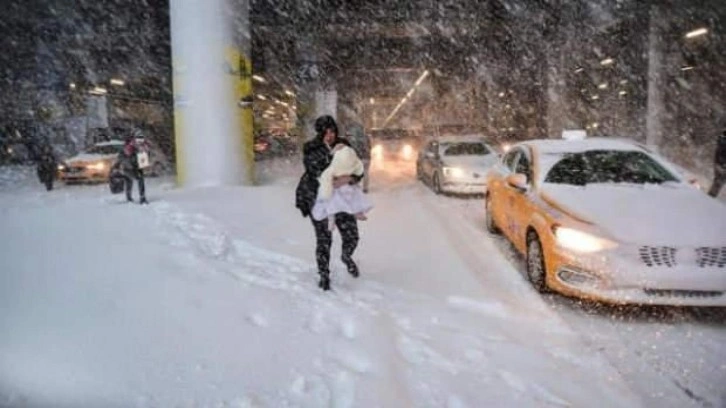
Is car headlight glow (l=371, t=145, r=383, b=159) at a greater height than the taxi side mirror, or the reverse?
car headlight glow (l=371, t=145, r=383, b=159)

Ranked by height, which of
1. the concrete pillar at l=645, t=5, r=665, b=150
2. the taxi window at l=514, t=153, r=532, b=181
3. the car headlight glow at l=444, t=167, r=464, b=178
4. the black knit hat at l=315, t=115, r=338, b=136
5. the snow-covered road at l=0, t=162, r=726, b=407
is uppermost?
the concrete pillar at l=645, t=5, r=665, b=150

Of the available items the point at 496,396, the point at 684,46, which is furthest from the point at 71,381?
the point at 684,46

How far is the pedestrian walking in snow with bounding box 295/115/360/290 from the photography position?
17.8 feet

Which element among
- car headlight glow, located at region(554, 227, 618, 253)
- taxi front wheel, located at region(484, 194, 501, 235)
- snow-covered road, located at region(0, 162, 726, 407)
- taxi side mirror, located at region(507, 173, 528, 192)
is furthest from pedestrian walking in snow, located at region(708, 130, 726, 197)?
car headlight glow, located at region(554, 227, 618, 253)

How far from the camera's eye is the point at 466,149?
14375 millimetres

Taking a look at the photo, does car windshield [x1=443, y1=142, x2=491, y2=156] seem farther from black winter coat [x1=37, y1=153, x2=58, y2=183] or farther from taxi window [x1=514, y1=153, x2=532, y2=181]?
black winter coat [x1=37, y1=153, x2=58, y2=183]

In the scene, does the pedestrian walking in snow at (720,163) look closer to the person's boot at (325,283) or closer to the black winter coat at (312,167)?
the black winter coat at (312,167)

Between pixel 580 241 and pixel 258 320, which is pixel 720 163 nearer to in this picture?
pixel 580 241

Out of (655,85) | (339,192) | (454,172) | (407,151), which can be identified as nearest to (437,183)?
(454,172)

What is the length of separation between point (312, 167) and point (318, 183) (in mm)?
160

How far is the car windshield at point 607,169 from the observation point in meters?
6.50

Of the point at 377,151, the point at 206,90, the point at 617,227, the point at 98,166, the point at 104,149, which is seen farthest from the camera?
the point at 377,151

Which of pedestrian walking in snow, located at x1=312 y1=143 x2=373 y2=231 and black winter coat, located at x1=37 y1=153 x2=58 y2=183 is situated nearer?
pedestrian walking in snow, located at x1=312 y1=143 x2=373 y2=231

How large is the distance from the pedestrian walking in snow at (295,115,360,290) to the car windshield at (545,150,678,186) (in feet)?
7.78
